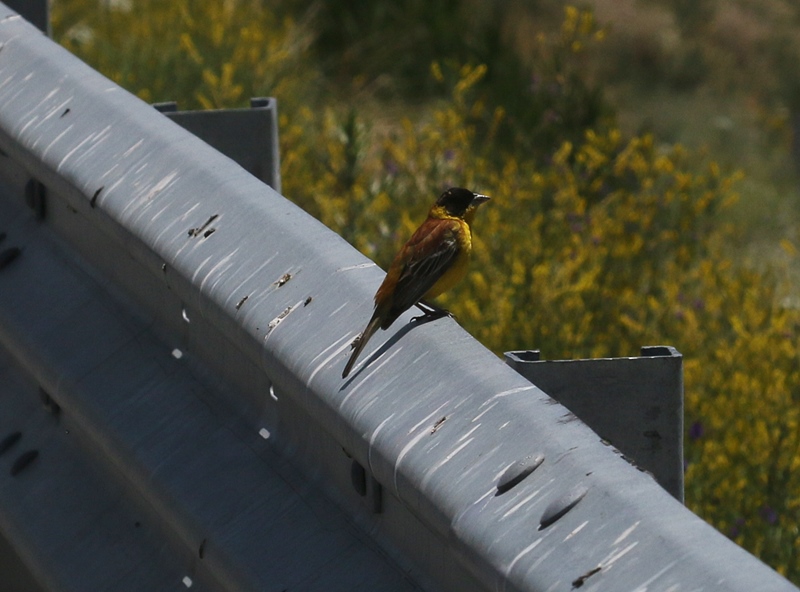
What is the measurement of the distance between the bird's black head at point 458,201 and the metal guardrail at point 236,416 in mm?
1279

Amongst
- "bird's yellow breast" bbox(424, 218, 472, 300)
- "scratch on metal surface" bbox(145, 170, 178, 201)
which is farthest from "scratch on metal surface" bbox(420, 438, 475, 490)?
"bird's yellow breast" bbox(424, 218, 472, 300)

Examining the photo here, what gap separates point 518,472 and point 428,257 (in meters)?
1.94

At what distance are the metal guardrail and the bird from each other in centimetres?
49

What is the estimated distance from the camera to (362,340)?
2.27 m

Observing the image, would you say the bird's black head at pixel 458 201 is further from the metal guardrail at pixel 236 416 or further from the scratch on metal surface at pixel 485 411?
the scratch on metal surface at pixel 485 411

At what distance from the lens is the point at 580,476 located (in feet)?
5.59

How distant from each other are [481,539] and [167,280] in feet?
3.96

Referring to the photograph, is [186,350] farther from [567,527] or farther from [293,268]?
[567,527]

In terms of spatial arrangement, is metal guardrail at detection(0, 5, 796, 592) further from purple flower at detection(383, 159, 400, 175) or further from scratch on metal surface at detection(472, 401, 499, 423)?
purple flower at detection(383, 159, 400, 175)

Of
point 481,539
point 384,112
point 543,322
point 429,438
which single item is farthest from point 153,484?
point 384,112

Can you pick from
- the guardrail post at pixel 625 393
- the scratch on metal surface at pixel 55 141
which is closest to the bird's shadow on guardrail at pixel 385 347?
the guardrail post at pixel 625 393

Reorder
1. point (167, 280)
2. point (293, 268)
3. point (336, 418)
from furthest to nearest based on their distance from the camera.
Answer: point (167, 280), point (293, 268), point (336, 418)

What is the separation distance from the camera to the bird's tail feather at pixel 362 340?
218cm

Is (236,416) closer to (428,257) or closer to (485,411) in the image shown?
(485,411)
